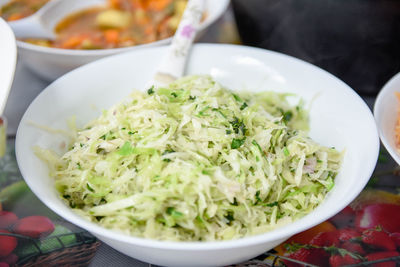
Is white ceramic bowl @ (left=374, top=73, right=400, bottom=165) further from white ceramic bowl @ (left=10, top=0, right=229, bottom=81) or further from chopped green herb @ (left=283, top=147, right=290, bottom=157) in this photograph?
white ceramic bowl @ (left=10, top=0, right=229, bottom=81)

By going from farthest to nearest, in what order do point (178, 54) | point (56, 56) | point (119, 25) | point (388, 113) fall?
1. point (119, 25)
2. point (56, 56)
3. point (178, 54)
4. point (388, 113)

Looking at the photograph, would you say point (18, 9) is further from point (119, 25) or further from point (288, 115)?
point (288, 115)

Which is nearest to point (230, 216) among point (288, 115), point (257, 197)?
point (257, 197)

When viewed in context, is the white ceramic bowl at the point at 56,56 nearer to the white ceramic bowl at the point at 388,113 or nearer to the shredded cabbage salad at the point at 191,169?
the shredded cabbage salad at the point at 191,169

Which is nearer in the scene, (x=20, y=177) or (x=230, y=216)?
(x=230, y=216)

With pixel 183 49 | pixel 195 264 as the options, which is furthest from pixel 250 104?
Result: pixel 195 264
